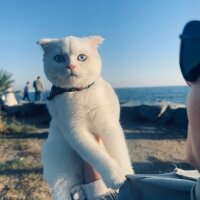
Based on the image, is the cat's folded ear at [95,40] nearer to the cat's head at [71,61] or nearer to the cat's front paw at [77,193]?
the cat's head at [71,61]

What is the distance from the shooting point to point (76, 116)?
2150 millimetres

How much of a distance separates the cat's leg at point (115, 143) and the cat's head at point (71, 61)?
0.31 metres

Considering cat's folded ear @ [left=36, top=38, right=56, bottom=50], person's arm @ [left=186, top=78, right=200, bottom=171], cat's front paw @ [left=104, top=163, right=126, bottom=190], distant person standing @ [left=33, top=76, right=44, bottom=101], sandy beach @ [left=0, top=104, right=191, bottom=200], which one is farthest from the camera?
distant person standing @ [left=33, top=76, right=44, bottom=101]

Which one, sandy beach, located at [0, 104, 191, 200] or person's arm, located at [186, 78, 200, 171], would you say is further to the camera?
sandy beach, located at [0, 104, 191, 200]

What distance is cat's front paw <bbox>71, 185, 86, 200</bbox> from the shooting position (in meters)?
2.07

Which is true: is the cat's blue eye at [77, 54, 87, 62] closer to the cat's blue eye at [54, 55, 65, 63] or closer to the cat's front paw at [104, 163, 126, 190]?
the cat's blue eye at [54, 55, 65, 63]

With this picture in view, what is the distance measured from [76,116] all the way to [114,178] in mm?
479

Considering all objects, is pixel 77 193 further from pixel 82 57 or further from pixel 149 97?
pixel 149 97

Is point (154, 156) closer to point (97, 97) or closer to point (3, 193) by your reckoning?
point (3, 193)

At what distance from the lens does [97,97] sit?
2.20 metres

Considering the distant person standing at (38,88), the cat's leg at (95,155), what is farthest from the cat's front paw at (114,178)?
the distant person standing at (38,88)

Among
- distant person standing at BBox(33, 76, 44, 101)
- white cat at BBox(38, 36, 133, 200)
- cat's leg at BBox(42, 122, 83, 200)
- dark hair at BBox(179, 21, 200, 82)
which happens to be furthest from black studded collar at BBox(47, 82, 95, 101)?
distant person standing at BBox(33, 76, 44, 101)

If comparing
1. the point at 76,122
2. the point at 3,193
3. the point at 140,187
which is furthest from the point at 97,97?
the point at 3,193

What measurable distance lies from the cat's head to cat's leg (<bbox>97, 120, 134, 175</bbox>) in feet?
1.01
